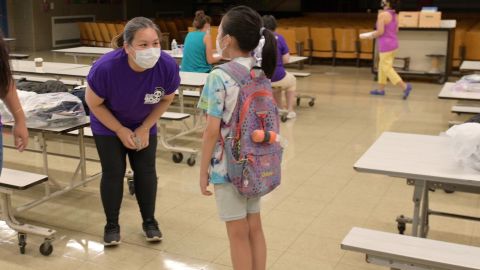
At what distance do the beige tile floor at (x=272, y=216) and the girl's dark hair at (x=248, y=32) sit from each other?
1310mm

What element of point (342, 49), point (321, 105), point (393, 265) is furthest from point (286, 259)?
point (342, 49)

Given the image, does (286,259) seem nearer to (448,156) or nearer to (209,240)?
(209,240)

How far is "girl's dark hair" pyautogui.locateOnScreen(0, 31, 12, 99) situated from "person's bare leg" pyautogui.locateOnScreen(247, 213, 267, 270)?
115 centimetres

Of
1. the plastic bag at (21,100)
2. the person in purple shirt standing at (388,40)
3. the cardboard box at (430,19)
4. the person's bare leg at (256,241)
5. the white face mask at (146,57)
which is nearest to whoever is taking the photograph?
the person's bare leg at (256,241)

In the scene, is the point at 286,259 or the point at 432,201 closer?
the point at 286,259

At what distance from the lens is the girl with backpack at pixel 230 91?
7.07ft

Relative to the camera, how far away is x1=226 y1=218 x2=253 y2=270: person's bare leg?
91.8 inches

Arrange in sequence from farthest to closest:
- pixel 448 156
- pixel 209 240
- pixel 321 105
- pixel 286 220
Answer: pixel 321 105 < pixel 286 220 < pixel 209 240 < pixel 448 156

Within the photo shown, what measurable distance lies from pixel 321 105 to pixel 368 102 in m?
0.71

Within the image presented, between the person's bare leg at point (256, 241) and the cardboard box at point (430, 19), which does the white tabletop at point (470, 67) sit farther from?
the person's bare leg at point (256, 241)

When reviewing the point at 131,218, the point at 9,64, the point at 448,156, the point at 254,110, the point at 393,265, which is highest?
the point at 9,64

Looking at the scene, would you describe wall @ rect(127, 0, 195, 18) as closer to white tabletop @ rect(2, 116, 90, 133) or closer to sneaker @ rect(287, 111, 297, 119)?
sneaker @ rect(287, 111, 297, 119)

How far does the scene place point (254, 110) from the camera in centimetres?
219

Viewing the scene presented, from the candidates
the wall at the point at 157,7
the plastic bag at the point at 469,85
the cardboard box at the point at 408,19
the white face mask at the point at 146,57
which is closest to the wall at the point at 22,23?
the wall at the point at 157,7
